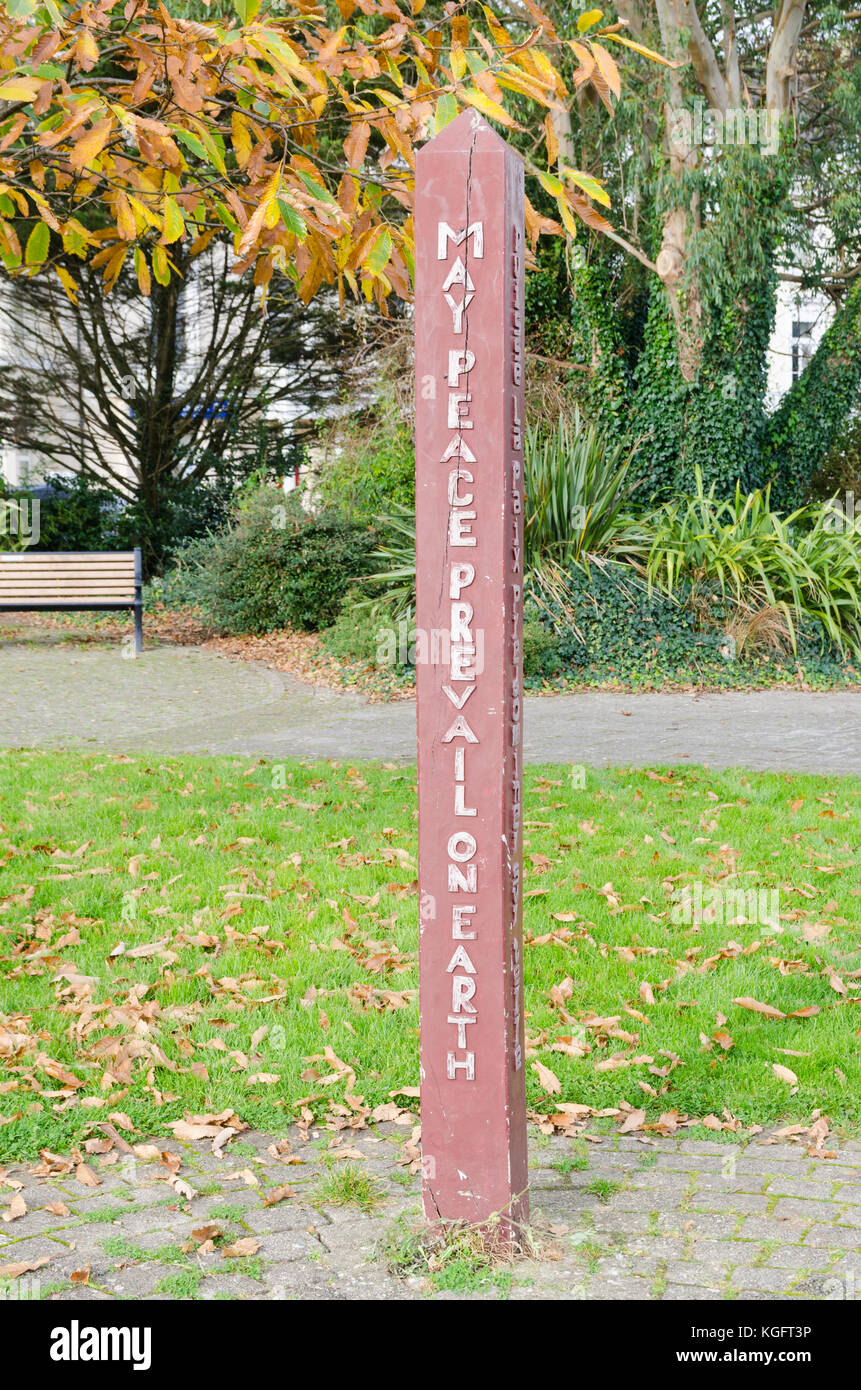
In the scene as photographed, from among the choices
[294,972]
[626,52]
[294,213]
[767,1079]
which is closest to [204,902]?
[294,972]

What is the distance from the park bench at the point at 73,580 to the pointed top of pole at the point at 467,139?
11.5 m

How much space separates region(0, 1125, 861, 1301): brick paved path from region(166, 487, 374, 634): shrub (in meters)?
10.8

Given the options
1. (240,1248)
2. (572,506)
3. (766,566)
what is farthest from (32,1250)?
(766,566)

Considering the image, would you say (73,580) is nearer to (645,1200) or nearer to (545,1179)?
(545,1179)

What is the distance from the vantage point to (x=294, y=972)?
4.65 metres

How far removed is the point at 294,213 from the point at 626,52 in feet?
40.9

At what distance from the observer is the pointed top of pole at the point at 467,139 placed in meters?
2.65

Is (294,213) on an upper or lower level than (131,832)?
upper

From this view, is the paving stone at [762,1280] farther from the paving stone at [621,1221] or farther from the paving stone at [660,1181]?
the paving stone at [660,1181]

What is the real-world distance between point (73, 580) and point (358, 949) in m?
10.0

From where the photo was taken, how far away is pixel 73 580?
45.6ft
